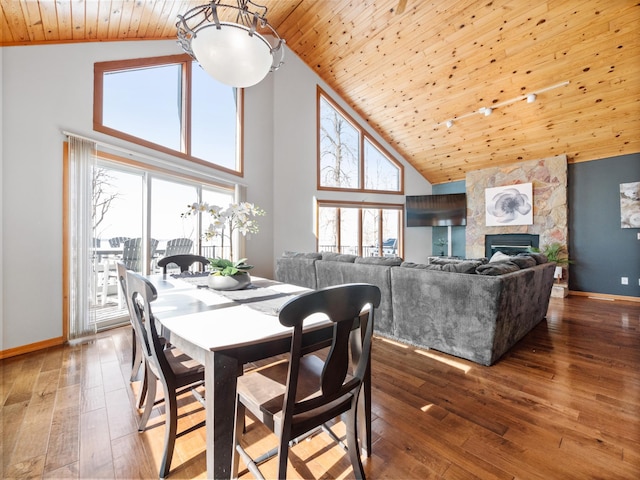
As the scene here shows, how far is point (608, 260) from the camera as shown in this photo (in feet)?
16.5

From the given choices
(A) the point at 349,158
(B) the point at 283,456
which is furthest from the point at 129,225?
(A) the point at 349,158

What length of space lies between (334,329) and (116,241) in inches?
140

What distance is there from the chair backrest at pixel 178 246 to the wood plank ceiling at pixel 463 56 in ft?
8.00

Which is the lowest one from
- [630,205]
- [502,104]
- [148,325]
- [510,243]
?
[148,325]

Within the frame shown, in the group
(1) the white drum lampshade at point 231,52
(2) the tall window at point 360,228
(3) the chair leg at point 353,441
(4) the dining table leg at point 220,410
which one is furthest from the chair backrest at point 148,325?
(2) the tall window at point 360,228

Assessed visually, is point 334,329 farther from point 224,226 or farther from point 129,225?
point 129,225

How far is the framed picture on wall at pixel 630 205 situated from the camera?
186 inches

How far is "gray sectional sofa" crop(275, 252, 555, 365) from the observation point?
2.30 m

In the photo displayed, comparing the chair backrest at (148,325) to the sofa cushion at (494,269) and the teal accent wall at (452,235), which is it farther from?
the teal accent wall at (452,235)

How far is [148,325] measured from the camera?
1203 mm

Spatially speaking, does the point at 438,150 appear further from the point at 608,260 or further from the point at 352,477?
the point at 352,477

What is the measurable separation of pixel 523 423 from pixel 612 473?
377 mm

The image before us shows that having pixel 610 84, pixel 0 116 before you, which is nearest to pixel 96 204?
pixel 0 116

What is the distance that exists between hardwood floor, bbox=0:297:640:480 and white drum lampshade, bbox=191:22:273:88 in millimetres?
2128
